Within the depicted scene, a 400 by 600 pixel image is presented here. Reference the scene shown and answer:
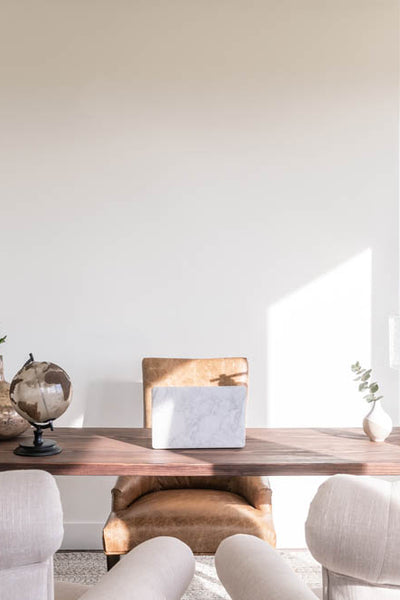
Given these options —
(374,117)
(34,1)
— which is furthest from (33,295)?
(374,117)

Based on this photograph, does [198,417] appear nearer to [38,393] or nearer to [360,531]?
[38,393]

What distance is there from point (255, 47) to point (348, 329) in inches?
56.8

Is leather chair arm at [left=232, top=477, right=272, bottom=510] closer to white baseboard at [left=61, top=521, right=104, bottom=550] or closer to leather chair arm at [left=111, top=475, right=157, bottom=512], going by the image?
leather chair arm at [left=111, top=475, right=157, bottom=512]

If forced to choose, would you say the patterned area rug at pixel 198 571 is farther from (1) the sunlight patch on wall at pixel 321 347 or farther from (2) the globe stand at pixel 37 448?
(2) the globe stand at pixel 37 448

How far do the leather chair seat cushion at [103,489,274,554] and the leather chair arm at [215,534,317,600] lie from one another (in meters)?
1.07

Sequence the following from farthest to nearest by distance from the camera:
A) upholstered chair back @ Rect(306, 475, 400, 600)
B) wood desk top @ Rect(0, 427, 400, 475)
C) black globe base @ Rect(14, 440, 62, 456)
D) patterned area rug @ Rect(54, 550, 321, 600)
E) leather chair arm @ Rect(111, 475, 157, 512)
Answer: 1. patterned area rug @ Rect(54, 550, 321, 600)
2. leather chair arm @ Rect(111, 475, 157, 512)
3. black globe base @ Rect(14, 440, 62, 456)
4. wood desk top @ Rect(0, 427, 400, 475)
5. upholstered chair back @ Rect(306, 475, 400, 600)

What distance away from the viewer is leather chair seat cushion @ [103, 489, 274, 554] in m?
2.34

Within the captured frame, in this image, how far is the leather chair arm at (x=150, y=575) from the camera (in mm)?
1076

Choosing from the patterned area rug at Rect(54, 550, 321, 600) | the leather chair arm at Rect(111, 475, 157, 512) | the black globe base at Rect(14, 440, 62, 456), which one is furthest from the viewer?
the patterned area rug at Rect(54, 550, 321, 600)

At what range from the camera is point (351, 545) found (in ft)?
3.34

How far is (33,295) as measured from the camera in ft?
11.1

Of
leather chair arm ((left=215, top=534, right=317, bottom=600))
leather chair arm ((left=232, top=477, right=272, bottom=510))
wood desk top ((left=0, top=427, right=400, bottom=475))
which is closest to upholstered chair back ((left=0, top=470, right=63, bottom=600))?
leather chair arm ((left=215, top=534, right=317, bottom=600))

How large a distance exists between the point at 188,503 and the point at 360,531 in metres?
1.57

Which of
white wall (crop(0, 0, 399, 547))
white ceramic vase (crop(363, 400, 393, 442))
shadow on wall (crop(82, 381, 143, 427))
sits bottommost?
shadow on wall (crop(82, 381, 143, 427))
